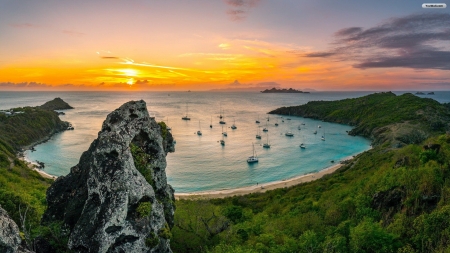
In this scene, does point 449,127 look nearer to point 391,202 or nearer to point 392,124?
point 392,124

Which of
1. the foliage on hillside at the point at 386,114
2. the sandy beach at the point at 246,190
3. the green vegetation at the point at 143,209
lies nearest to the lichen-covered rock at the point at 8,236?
the green vegetation at the point at 143,209

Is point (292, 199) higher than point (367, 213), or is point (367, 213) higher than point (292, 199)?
point (367, 213)

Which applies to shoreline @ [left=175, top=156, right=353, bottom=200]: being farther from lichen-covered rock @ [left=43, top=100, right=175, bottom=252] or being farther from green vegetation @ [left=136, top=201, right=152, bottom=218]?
green vegetation @ [left=136, top=201, right=152, bottom=218]

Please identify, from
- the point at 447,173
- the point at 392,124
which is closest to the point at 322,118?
the point at 392,124

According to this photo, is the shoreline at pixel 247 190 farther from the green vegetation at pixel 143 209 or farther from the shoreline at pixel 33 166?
the green vegetation at pixel 143 209

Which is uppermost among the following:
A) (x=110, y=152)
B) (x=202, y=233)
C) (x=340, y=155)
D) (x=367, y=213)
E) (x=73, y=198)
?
(x=110, y=152)

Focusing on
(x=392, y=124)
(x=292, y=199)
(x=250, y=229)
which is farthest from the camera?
(x=392, y=124)
